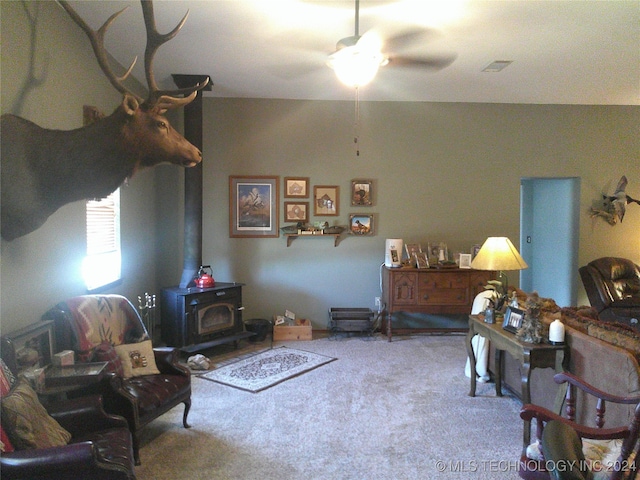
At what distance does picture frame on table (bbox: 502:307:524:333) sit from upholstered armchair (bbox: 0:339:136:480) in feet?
8.37

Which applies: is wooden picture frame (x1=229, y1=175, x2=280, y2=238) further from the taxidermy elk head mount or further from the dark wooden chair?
the dark wooden chair

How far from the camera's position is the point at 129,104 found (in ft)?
8.05

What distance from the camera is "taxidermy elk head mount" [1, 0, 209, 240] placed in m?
2.36

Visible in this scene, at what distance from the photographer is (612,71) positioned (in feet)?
15.1

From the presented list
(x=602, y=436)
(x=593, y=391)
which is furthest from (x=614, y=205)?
(x=602, y=436)

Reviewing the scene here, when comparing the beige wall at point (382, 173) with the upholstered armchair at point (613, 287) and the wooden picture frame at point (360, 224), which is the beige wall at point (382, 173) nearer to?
the wooden picture frame at point (360, 224)

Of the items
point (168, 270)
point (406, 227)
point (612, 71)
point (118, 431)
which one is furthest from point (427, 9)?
point (168, 270)

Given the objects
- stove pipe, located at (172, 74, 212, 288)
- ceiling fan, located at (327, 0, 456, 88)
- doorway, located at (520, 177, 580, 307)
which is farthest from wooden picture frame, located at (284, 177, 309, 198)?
doorway, located at (520, 177, 580, 307)

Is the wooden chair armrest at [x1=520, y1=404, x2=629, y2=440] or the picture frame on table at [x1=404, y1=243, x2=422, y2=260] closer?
the wooden chair armrest at [x1=520, y1=404, x2=629, y2=440]

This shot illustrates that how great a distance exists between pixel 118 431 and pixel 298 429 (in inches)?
48.9

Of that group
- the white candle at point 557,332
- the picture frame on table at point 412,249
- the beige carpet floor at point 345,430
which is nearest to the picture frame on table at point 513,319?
the white candle at point 557,332

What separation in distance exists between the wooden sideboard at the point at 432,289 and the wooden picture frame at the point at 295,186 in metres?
1.55

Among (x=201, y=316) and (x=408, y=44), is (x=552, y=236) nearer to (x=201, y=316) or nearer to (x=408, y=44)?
(x=408, y=44)

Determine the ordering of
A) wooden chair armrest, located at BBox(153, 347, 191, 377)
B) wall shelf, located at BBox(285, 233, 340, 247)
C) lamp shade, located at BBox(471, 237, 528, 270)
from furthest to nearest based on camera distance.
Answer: wall shelf, located at BBox(285, 233, 340, 247) → lamp shade, located at BBox(471, 237, 528, 270) → wooden chair armrest, located at BBox(153, 347, 191, 377)
